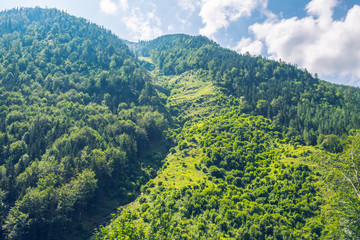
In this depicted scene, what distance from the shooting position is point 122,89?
195 m

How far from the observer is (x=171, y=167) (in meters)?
113

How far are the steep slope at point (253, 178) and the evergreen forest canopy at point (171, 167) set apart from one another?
14.4 inches

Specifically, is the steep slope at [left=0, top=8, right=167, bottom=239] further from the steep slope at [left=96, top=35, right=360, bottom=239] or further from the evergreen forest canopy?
the steep slope at [left=96, top=35, right=360, bottom=239]

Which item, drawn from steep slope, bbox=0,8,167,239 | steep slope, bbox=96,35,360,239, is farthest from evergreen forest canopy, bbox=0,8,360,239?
steep slope, bbox=0,8,167,239

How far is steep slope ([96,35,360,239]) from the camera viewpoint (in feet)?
102

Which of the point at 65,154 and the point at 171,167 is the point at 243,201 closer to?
the point at 171,167

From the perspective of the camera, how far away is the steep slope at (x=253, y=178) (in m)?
31.1

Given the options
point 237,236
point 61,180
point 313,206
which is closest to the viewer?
point 237,236

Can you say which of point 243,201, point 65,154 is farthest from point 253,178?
point 65,154

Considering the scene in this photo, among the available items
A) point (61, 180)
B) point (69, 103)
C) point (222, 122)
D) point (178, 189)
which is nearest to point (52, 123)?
point (69, 103)

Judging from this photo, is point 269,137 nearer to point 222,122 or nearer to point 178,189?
point 222,122

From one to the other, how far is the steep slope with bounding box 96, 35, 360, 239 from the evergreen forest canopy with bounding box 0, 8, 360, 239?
365 millimetres

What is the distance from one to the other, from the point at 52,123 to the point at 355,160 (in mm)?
130917

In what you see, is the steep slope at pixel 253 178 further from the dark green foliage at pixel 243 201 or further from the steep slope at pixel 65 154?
the steep slope at pixel 65 154
